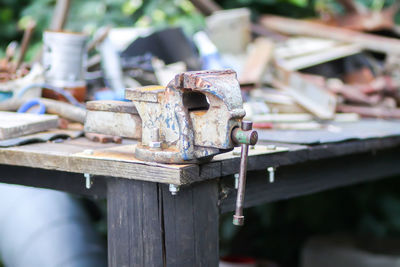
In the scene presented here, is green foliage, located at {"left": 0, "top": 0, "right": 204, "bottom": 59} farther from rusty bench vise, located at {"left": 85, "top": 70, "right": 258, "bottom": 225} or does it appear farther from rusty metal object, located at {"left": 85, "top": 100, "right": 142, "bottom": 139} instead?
rusty bench vise, located at {"left": 85, "top": 70, "right": 258, "bottom": 225}

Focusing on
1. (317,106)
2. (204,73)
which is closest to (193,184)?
(204,73)

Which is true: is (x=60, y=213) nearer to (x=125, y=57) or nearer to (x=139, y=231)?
(x=125, y=57)

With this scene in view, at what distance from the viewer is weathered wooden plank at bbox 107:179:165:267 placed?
2332 millimetres

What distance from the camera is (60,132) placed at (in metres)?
3.11

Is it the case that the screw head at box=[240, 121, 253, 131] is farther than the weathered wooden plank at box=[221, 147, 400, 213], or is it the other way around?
the weathered wooden plank at box=[221, 147, 400, 213]

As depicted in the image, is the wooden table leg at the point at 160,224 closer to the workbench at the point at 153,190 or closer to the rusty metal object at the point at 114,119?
the workbench at the point at 153,190

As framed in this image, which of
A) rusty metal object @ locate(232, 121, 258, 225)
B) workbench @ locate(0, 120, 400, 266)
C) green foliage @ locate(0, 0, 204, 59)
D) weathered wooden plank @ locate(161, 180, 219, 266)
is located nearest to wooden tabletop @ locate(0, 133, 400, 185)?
workbench @ locate(0, 120, 400, 266)

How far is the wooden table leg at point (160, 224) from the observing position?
7.63ft

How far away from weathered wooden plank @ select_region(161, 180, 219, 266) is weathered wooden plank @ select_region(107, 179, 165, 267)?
0.04 metres

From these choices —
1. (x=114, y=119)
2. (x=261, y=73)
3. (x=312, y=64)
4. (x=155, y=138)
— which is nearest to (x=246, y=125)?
(x=155, y=138)

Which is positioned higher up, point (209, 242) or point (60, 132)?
point (60, 132)

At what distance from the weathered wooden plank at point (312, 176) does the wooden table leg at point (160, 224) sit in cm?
19

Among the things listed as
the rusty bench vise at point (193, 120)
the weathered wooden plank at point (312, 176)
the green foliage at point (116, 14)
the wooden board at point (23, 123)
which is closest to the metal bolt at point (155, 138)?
the rusty bench vise at point (193, 120)

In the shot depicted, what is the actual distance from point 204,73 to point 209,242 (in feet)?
2.42
